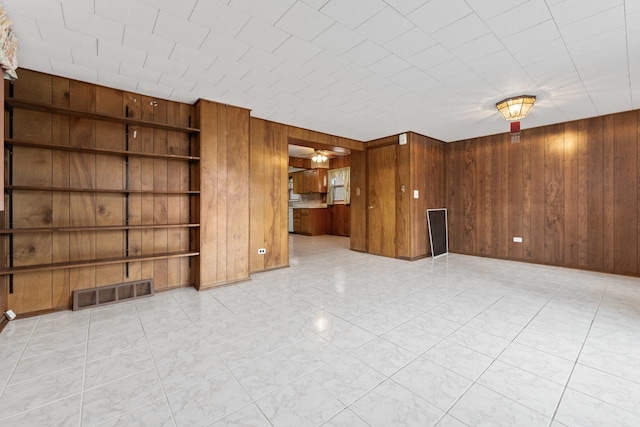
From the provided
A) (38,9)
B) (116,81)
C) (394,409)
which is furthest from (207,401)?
(116,81)

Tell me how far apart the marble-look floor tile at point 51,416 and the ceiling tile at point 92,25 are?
263 centimetres

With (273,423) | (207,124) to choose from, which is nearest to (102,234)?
(207,124)

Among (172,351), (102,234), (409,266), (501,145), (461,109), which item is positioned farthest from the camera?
(501,145)

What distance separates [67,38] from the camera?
7.40 feet

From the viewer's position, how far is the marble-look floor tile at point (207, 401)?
1.39m

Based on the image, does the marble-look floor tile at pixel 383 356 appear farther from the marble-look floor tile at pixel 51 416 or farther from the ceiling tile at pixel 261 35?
the ceiling tile at pixel 261 35

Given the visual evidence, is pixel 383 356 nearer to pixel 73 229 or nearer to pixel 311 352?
pixel 311 352

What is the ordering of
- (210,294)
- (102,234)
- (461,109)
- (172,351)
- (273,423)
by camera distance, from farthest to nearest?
1. (461,109)
2. (210,294)
3. (102,234)
4. (172,351)
5. (273,423)

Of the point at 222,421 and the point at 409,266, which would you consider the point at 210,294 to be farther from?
the point at 409,266

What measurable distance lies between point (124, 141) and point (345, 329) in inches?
134

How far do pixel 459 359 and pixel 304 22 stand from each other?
281 cm

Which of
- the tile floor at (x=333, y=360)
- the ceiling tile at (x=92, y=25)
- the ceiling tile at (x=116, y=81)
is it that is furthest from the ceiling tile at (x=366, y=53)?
the tile floor at (x=333, y=360)

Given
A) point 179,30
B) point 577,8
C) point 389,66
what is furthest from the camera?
point 389,66

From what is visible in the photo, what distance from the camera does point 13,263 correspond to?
267 cm
